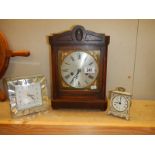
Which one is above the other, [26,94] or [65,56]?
[65,56]

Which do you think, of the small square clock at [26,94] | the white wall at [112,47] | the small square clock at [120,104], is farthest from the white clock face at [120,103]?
the small square clock at [26,94]

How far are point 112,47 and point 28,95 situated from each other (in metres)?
0.46

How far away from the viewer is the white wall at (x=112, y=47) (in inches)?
37.8

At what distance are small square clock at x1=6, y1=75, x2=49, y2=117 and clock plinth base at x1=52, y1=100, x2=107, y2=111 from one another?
0.06 metres

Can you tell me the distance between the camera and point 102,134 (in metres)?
0.78

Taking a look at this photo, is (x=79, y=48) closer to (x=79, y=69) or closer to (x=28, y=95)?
(x=79, y=69)

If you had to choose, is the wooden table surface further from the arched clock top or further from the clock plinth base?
the arched clock top

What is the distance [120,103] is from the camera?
2.74 feet

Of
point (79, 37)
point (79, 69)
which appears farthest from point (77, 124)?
point (79, 37)

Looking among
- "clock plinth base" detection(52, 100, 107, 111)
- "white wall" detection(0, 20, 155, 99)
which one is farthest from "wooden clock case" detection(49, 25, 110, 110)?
"white wall" detection(0, 20, 155, 99)

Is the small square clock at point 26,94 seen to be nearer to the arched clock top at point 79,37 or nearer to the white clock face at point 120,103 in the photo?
the arched clock top at point 79,37

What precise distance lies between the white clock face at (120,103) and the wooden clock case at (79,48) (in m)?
0.05

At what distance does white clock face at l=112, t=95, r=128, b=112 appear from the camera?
0.82 metres

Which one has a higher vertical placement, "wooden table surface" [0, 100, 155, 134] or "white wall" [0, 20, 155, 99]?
"white wall" [0, 20, 155, 99]
